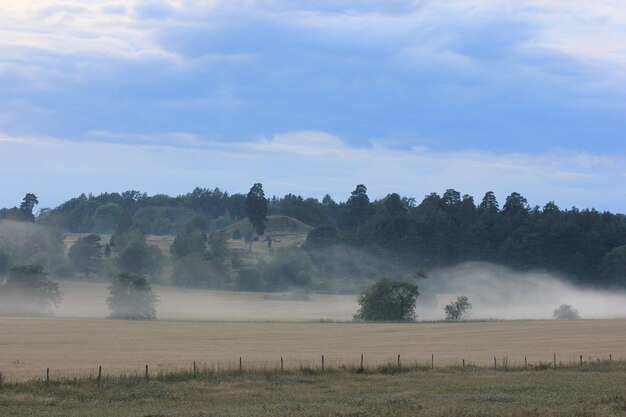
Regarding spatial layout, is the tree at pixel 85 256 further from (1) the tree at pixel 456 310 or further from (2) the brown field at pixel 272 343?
(1) the tree at pixel 456 310

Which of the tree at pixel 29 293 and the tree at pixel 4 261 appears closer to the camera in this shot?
the tree at pixel 29 293

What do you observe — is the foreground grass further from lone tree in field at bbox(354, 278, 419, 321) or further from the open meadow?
lone tree in field at bbox(354, 278, 419, 321)

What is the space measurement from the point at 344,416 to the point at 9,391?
13.7m

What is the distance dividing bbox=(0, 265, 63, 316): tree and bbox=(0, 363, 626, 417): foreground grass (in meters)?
A: 75.6

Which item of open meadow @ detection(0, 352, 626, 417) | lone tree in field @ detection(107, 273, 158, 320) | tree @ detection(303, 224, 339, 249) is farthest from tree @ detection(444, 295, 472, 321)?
tree @ detection(303, 224, 339, 249)

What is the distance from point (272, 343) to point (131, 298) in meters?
42.7

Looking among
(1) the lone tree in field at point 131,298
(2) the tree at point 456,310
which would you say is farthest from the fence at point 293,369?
(1) the lone tree in field at point 131,298

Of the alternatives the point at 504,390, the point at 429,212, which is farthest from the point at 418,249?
the point at 504,390

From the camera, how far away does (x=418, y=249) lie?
179125 millimetres

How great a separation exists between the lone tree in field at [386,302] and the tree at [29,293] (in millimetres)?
35519

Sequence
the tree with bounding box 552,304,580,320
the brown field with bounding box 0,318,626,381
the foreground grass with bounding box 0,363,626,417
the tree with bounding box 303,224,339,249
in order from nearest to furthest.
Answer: the foreground grass with bounding box 0,363,626,417 → the brown field with bounding box 0,318,626,381 → the tree with bounding box 552,304,580,320 → the tree with bounding box 303,224,339,249

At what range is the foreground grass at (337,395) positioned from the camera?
1142 inches

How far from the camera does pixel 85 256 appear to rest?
563 ft

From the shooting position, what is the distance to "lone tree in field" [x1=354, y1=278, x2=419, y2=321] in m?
104
